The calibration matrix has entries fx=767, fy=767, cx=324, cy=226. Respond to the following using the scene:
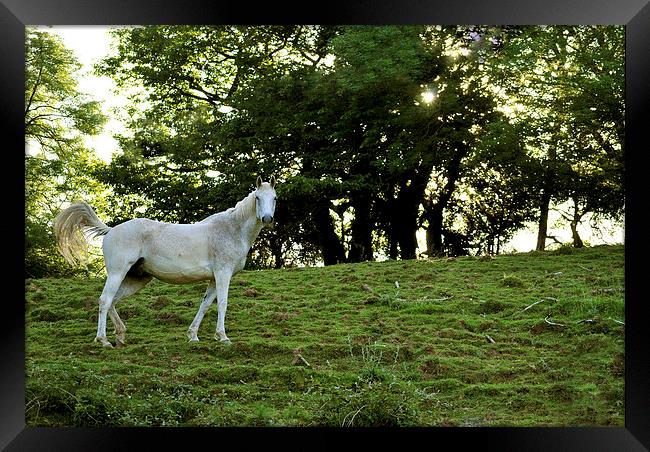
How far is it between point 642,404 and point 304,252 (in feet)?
24.1

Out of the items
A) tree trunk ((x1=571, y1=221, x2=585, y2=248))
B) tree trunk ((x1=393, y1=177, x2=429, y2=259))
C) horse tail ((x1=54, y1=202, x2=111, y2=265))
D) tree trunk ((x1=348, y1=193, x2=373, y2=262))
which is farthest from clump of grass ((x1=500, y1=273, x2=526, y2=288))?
horse tail ((x1=54, y1=202, x2=111, y2=265))

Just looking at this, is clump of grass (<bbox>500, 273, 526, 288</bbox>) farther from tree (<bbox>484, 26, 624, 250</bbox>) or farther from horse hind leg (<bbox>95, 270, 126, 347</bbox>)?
horse hind leg (<bbox>95, 270, 126, 347</bbox>)

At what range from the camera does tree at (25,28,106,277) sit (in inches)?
430

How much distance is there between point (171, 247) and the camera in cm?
740

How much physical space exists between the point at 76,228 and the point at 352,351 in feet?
9.79

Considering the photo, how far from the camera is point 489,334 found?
8.27 m

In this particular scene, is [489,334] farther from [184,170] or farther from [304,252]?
[184,170]
